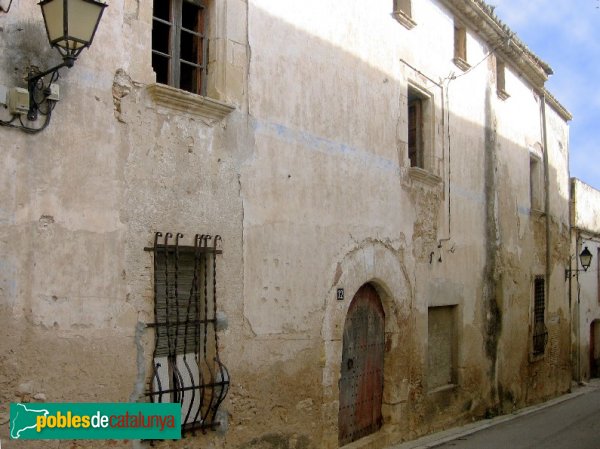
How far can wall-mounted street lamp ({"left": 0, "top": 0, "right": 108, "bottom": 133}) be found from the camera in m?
4.36

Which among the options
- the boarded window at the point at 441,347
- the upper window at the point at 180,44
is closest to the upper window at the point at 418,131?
the boarded window at the point at 441,347

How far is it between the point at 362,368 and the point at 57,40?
5547 mm

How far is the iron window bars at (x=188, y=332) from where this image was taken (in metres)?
5.56

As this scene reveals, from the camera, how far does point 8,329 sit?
4.42 meters

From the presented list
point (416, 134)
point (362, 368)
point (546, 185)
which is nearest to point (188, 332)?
point (362, 368)

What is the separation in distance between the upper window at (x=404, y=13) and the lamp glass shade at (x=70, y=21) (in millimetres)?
5455

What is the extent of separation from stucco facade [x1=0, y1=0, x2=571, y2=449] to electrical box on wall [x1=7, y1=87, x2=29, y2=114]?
14cm

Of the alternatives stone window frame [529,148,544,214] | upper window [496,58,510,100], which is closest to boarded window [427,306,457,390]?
upper window [496,58,510,100]

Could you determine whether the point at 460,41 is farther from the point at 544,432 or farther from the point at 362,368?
the point at 544,432

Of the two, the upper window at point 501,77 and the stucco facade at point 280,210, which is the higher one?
the upper window at point 501,77

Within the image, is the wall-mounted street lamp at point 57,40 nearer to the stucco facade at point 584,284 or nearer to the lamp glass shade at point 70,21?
the lamp glass shade at point 70,21

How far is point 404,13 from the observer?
907 centimetres

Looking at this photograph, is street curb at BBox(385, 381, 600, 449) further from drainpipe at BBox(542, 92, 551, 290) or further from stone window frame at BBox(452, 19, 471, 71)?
stone window frame at BBox(452, 19, 471, 71)

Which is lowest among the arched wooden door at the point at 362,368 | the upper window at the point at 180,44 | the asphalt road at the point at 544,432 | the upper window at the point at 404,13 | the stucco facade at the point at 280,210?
the asphalt road at the point at 544,432
